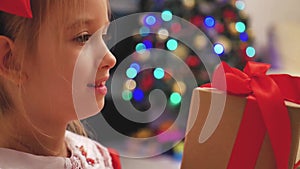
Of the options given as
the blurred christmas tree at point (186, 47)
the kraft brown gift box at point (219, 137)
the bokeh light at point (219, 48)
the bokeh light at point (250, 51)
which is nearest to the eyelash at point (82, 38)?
the kraft brown gift box at point (219, 137)

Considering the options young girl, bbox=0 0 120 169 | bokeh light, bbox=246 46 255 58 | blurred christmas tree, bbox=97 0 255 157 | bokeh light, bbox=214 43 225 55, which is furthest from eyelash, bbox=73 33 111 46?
bokeh light, bbox=246 46 255 58

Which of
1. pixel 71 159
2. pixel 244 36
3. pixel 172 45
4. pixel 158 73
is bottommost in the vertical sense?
pixel 71 159

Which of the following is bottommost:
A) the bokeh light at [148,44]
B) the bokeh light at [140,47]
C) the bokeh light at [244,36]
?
the bokeh light at [140,47]

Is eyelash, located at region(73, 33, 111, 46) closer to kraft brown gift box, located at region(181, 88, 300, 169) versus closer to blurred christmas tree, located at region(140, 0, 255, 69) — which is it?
kraft brown gift box, located at region(181, 88, 300, 169)

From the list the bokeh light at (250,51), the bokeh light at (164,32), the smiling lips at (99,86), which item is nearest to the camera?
the smiling lips at (99,86)

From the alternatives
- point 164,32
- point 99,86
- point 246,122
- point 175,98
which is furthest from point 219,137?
point 175,98

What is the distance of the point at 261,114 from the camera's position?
61 cm

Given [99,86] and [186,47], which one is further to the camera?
[186,47]

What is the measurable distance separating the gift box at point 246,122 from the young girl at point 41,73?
16cm

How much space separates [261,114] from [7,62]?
0.36m

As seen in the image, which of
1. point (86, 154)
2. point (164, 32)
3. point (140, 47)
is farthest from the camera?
point (140, 47)

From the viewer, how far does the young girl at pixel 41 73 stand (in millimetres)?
599

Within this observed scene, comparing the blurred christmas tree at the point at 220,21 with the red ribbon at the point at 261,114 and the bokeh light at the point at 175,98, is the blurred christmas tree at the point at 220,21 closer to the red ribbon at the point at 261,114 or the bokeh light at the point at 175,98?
the bokeh light at the point at 175,98

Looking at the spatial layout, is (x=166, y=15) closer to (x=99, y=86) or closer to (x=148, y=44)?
(x=148, y=44)
